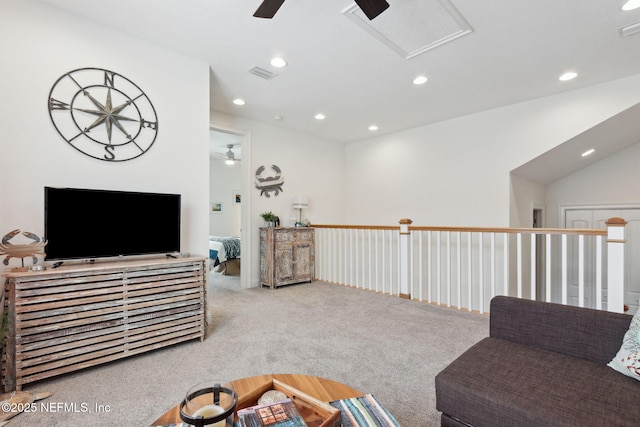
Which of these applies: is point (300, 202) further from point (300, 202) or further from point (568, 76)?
point (568, 76)

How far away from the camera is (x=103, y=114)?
8.09 ft

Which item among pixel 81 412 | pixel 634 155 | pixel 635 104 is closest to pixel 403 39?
pixel 635 104

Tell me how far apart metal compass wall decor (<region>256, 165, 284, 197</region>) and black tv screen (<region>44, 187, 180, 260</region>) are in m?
2.24

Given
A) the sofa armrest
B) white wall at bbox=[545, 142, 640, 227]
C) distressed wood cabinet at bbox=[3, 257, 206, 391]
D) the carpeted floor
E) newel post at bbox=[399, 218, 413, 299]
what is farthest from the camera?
white wall at bbox=[545, 142, 640, 227]

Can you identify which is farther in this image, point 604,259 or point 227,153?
point 227,153

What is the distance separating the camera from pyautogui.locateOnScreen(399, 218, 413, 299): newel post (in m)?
3.94

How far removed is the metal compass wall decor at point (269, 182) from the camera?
4871 mm

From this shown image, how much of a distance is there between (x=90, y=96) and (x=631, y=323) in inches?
147

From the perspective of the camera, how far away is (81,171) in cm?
237

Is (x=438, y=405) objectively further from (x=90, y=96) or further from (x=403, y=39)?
(x=90, y=96)

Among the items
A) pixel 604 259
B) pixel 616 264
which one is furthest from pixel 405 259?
pixel 604 259

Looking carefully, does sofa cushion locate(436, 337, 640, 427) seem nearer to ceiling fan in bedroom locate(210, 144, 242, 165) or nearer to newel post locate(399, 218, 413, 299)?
newel post locate(399, 218, 413, 299)

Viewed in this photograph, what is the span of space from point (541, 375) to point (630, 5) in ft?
9.16

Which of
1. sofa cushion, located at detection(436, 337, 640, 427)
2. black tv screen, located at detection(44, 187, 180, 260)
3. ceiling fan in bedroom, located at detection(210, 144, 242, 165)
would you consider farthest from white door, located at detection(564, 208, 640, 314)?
ceiling fan in bedroom, located at detection(210, 144, 242, 165)
